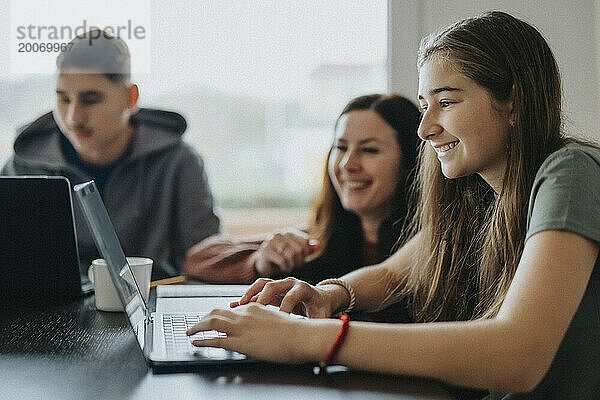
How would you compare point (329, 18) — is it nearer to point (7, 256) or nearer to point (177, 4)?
point (177, 4)

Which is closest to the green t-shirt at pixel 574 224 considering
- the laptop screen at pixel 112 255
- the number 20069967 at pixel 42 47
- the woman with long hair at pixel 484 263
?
the woman with long hair at pixel 484 263

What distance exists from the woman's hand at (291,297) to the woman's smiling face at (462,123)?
31 cm

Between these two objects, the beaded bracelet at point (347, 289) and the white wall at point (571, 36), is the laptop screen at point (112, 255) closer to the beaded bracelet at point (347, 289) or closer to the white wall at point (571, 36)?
the beaded bracelet at point (347, 289)

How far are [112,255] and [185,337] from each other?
16cm

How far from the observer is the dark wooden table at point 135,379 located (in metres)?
0.78

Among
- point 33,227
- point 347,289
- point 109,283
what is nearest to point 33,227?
point 33,227

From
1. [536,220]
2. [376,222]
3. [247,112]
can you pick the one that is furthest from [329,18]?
[536,220]

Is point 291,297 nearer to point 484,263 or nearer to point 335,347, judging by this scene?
point 335,347

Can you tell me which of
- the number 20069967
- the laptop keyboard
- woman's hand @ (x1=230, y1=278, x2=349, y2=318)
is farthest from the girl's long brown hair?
the number 20069967

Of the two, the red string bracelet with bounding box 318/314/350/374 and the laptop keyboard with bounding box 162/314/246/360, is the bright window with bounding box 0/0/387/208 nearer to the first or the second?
the laptop keyboard with bounding box 162/314/246/360

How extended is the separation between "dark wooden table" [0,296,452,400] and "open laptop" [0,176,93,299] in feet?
0.92

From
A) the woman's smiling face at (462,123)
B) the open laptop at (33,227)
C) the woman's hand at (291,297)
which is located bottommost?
the woman's hand at (291,297)

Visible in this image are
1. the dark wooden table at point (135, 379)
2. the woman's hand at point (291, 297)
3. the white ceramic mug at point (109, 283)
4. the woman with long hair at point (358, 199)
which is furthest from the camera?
the woman with long hair at point (358, 199)

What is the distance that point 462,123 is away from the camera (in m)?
1.11
